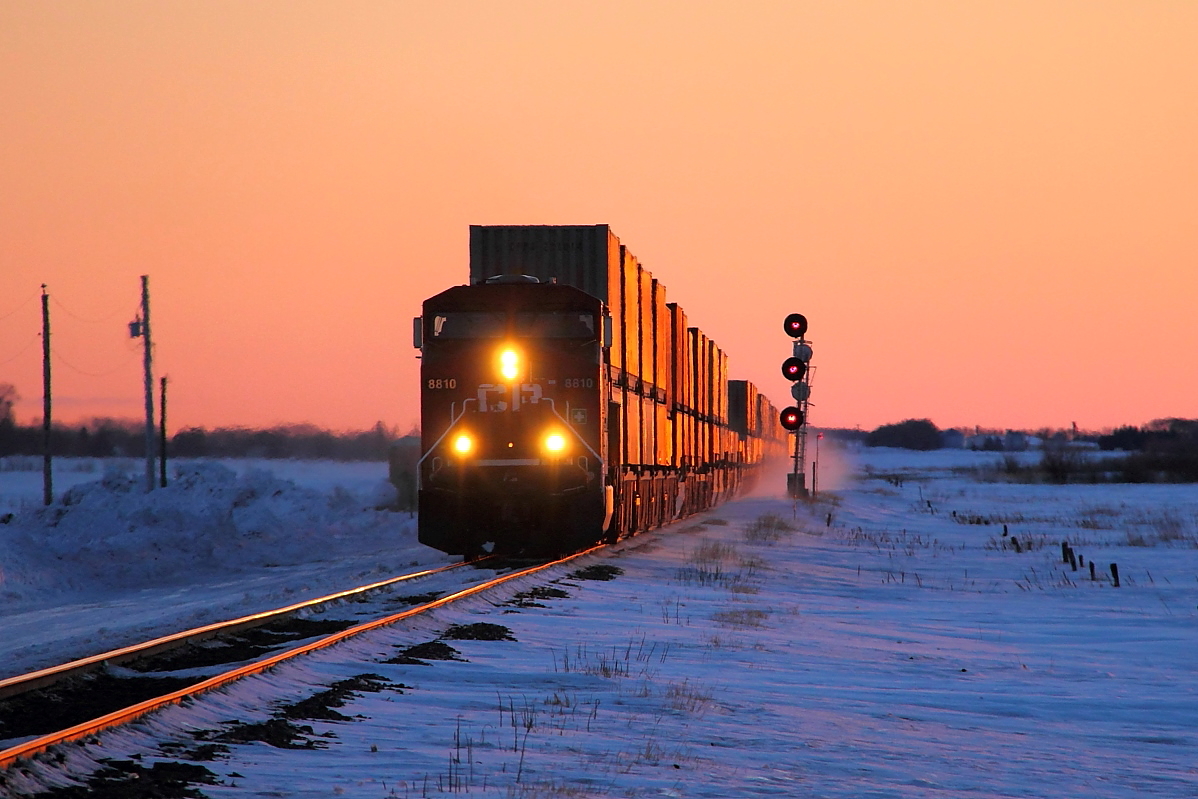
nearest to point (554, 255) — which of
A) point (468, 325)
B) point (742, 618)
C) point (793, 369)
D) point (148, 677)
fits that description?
point (468, 325)

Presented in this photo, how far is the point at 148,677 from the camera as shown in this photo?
353 inches

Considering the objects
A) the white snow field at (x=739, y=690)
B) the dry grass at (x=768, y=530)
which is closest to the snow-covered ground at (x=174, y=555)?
the white snow field at (x=739, y=690)

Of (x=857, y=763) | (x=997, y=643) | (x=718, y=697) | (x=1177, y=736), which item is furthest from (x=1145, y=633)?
(x=857, y=763)

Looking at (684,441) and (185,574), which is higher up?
(684,441)

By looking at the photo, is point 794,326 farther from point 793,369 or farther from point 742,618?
point 742,618

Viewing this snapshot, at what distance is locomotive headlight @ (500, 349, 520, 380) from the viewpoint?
64.0 ft

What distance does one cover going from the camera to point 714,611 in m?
14.6

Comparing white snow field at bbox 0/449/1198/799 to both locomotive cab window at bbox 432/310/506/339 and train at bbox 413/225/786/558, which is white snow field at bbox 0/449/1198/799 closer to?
train at bbox 413/225/786/558

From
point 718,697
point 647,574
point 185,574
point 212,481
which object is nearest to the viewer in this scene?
point 718,697

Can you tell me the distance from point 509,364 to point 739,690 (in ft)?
35.5

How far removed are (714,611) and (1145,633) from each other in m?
4.66

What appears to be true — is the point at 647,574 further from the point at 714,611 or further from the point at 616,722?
the point at 616,722

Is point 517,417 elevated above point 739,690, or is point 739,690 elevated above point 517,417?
point 517,417

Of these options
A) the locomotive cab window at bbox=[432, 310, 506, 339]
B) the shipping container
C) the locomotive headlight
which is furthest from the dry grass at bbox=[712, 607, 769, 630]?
the shipping container
